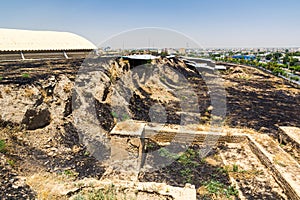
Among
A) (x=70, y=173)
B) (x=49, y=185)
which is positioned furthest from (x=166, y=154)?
(x=49, y=185)

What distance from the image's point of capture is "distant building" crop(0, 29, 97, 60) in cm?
1295

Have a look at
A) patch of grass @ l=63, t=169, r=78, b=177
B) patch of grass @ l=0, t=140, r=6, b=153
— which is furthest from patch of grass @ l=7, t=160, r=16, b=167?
patch of grass @ l=63, t=169, r=78, b=177

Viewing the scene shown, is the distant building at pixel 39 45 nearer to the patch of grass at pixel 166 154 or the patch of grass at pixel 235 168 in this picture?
the patch of grass at pixel 166 154

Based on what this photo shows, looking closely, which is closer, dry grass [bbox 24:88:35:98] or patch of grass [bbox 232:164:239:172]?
patch of grass [bbox 232:164:239:172]

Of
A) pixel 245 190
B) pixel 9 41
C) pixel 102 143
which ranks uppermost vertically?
pixel 9 41

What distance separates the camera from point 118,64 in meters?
11.6

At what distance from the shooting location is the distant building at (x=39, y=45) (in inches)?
510

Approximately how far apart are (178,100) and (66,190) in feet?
30.4

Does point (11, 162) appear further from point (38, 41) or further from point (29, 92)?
point (38, 41)

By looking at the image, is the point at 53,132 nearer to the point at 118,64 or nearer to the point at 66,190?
the point at 66,190

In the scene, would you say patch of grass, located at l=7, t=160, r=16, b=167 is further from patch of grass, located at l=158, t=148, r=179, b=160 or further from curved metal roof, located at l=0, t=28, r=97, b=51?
curved metal roof, located at l=0, t=28, r=97, b=51

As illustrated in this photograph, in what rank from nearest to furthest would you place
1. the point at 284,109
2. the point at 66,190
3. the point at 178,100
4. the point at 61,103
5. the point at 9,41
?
the point at 66,190, the point at 61,103, the point at 284,109, the point at 178,100, the point at 9,41

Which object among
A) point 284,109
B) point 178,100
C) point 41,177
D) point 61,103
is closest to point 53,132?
point 61,103

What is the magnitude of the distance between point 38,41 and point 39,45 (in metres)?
0.82
